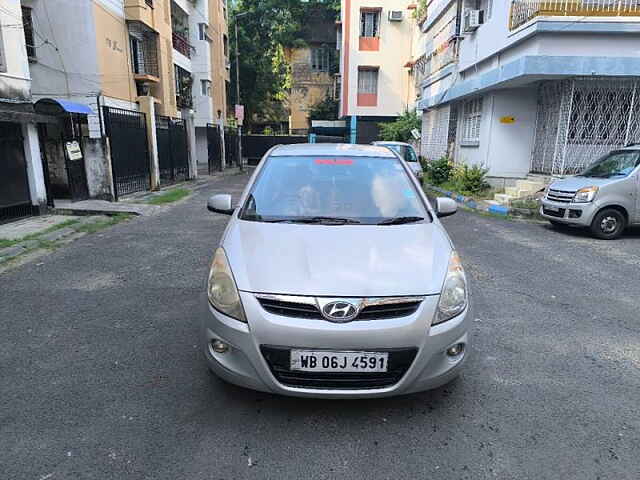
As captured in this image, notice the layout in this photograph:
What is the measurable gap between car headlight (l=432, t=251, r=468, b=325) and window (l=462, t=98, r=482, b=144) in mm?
12655

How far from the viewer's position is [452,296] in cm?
274

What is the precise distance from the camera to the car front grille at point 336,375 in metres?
2.56

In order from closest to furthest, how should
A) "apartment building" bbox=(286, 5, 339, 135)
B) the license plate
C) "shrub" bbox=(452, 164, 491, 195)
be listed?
the license plate < "shrub" bbox=(452, 164, 491, 195) < "apartment building" bbox=(286, 5, 339, 135)

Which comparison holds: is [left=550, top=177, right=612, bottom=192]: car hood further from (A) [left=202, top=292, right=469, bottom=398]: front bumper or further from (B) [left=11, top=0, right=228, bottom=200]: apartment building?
(B) [left=11, top=0, right=228, bottom=200]: apartment building

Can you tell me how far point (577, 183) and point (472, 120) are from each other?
751cm

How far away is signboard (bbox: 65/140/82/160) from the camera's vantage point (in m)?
10.9

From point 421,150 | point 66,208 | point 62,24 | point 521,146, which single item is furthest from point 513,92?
point 62,24

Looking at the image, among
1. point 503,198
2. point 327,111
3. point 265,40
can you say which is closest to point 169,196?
point 503,198

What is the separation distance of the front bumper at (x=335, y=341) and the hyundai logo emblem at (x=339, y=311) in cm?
4

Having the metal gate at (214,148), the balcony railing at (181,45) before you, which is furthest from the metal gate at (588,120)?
the balcony railing at (181,45)

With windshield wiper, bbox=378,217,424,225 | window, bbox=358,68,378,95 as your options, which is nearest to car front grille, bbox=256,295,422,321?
windshield wiper, bbox=378,217,424,225

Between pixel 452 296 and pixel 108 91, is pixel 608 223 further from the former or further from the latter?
pixel 108 91

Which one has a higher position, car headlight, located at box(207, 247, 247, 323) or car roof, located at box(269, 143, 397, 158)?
car roof, located at box(269, 143, 397, 158)

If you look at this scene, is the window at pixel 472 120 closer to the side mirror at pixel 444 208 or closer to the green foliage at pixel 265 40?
the side mirror at pixel 444 208
